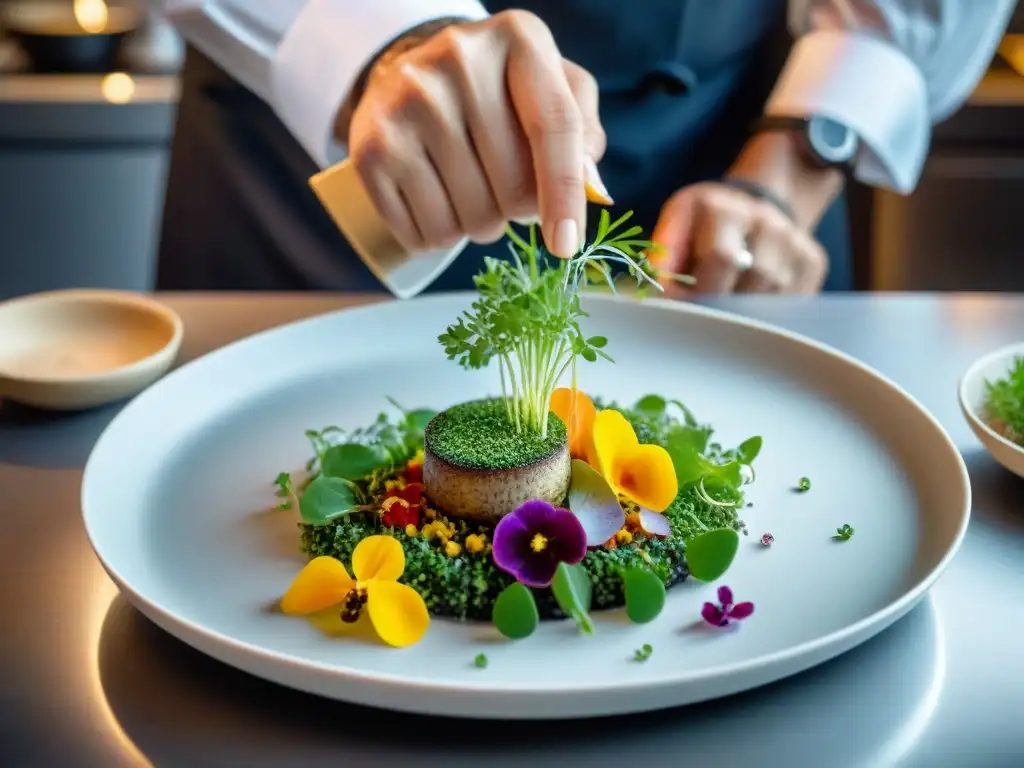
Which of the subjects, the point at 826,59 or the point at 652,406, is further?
the point at 826,59

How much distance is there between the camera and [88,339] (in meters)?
1.31

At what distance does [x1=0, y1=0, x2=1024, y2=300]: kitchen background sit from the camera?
2672 millimetres

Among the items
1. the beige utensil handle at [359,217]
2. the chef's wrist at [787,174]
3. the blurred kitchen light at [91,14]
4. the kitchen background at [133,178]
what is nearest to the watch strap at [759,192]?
the chef's wrist at [787,174]

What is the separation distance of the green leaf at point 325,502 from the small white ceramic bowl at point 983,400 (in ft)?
1.80

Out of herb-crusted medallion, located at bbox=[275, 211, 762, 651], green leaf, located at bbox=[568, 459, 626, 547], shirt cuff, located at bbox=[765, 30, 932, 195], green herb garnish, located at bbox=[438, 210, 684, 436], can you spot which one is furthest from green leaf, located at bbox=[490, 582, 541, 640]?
shirt cuff, located at bbox=[765, 30, 932, 195]

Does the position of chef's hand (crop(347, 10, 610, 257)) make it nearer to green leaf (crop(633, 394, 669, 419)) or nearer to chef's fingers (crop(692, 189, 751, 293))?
green leaf (crop(633, 394, 669, 419))

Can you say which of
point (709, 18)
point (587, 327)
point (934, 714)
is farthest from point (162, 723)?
point (709, 18)

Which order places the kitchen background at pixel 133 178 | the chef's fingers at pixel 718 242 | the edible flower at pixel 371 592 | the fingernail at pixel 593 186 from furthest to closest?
the kitchen background at pixel 133 178
the chef's fingers at pixel 718 242
the fingernail at pixel 593 186
the edible flower at pixel 371 592

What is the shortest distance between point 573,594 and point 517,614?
0.04 meters

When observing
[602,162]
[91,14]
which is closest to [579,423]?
[602,162]

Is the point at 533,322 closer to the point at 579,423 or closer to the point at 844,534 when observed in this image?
the point at 579,423

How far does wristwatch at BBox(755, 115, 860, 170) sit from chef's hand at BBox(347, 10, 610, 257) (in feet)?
2.06

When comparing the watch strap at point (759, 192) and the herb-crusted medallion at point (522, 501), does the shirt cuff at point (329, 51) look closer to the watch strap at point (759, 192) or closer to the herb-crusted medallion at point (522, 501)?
the herb-crusted medallion at point (522, 501)

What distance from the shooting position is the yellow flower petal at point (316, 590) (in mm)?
843
